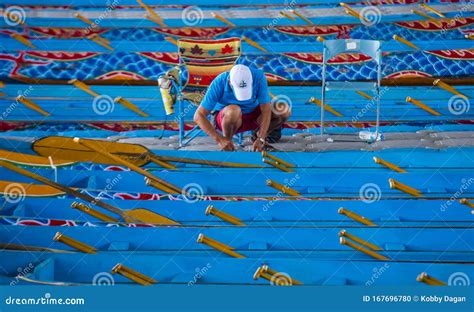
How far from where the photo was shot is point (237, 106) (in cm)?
591

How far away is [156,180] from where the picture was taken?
5270mm

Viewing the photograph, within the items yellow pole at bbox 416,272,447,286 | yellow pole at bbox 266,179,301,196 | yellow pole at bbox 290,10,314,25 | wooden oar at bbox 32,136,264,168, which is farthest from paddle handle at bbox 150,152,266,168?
yellow pole at bbox 290,10,314,25

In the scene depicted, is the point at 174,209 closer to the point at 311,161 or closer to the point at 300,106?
the point at 311,161

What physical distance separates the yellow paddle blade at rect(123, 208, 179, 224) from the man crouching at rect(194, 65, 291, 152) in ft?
3.01

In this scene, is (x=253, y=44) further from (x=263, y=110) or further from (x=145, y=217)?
(x=145, y=217)

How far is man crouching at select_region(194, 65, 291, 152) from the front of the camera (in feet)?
18.9

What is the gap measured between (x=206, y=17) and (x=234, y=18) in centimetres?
22

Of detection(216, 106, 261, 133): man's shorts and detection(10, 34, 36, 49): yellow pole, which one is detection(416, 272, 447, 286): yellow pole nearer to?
detection(216, 106, 261, 133): man's shorts

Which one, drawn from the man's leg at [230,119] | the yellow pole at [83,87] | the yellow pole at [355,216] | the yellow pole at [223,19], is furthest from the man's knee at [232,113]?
the yellow pole at [223,19]

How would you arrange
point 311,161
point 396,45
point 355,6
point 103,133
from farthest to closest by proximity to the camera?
1. point 355,6
2. point 396,45
3. point 103,133
4. point 311,161

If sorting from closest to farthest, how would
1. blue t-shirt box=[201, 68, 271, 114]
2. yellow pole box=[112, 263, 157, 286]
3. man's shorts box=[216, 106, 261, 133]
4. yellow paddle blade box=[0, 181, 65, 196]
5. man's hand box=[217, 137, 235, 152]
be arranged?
yellow pole box=[112, 263, 157, 286], yellow paddle blade box=[0, 181, 65, 196], man's hand box=[217, 137, 235, 152], blue t-shirt box=[201, 68, 271, 114], man's shorts box=[216, 106, 261, 133]

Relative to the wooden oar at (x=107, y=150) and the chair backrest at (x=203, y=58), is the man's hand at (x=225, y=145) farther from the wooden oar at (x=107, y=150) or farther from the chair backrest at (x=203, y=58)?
the chair backrest at (x=203, y=58)

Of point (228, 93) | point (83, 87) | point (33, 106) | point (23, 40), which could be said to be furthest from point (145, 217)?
point (23, 40)

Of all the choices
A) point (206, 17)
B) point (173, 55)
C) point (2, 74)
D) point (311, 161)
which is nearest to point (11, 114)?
point (2, 74)
